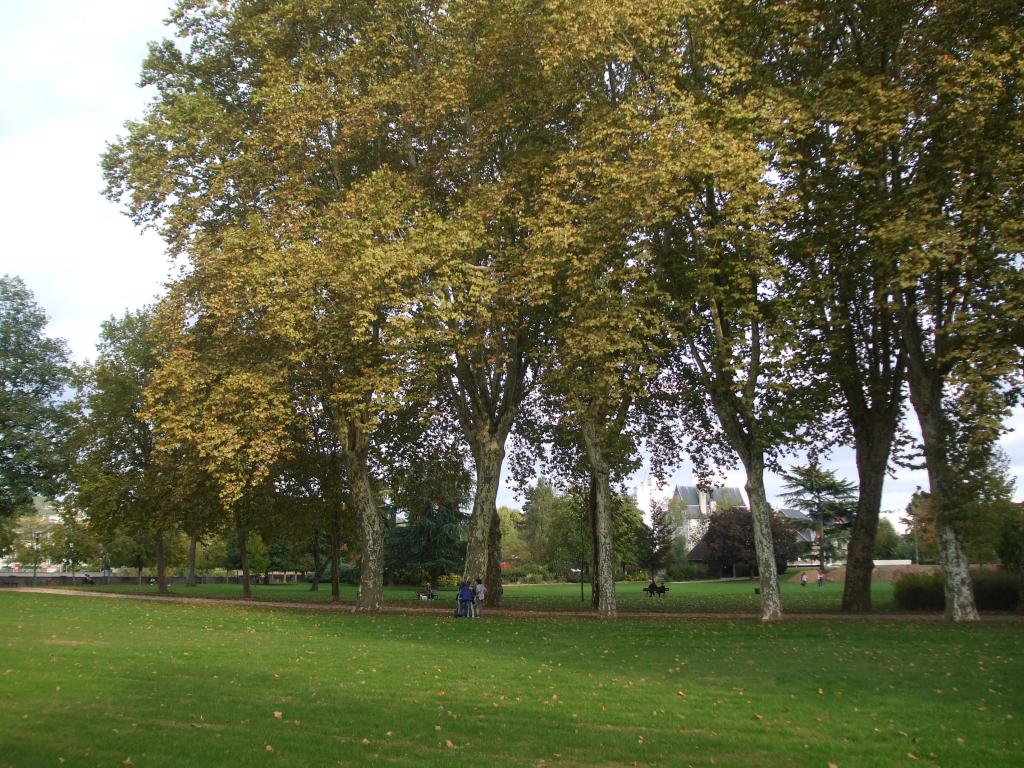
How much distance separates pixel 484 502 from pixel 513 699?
721 inches

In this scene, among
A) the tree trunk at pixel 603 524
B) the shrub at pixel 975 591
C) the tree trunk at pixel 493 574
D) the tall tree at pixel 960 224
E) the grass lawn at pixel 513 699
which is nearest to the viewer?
the grass lawn at pixel 513 699

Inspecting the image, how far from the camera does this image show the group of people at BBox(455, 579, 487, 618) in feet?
90.0

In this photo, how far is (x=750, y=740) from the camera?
9.09m

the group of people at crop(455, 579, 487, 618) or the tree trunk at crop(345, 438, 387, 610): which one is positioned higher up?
the tree trunk at crop(345, 438, 387, 610)

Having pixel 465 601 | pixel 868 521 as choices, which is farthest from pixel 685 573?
pixel 465 601

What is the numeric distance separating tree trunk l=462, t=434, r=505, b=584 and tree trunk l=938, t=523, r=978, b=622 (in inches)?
577

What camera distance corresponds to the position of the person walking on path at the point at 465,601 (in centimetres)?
2734

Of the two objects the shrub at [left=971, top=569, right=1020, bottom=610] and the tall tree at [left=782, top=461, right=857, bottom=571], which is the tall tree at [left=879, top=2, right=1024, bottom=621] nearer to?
the shrub at [left=971, top=569, right=1020, bottom=610]

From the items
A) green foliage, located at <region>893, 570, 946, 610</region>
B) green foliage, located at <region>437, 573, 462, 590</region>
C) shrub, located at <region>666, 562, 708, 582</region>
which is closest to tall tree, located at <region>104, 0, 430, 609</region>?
green foliage, located at <region>893, 570, 946, 610</region>

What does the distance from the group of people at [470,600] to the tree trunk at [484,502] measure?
3.22 feet

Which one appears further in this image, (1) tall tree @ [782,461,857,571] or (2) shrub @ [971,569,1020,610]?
(1) tall tree @ [782,461,857,571]

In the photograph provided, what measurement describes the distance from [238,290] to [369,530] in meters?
10.2

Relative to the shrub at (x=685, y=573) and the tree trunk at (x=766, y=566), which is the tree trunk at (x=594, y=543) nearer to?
the tree trunk at (x=766, y=566)

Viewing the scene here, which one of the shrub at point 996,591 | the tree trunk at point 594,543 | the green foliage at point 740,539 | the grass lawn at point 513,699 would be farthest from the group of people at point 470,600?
the green foliage at point 740,539
